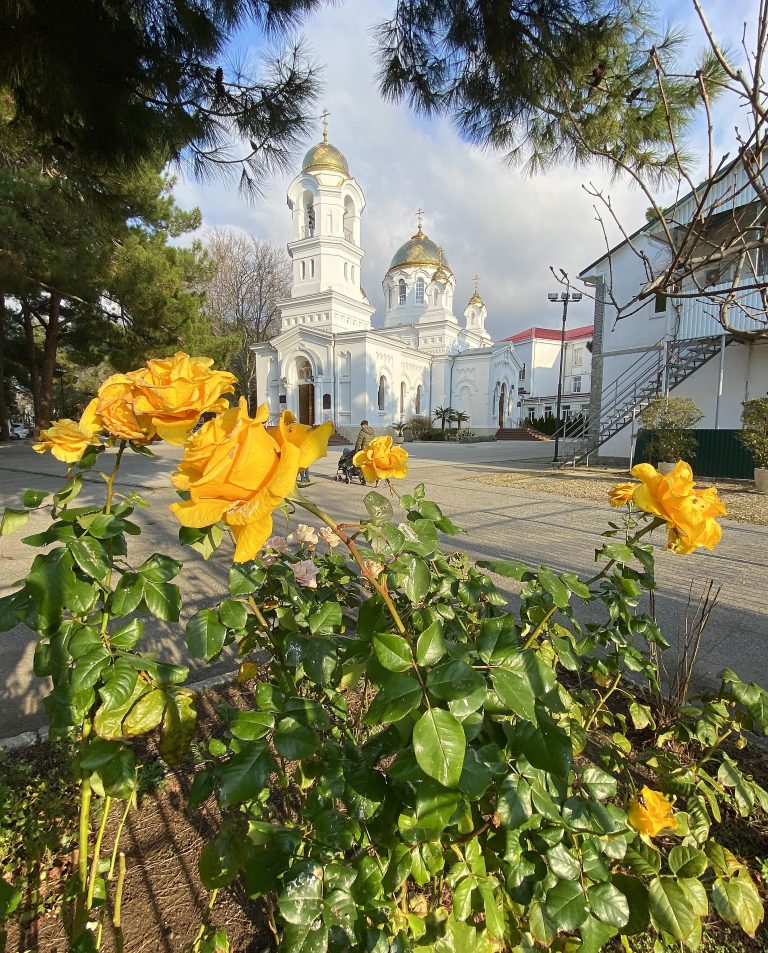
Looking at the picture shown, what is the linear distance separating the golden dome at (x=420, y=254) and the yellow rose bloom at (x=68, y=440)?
4621cm

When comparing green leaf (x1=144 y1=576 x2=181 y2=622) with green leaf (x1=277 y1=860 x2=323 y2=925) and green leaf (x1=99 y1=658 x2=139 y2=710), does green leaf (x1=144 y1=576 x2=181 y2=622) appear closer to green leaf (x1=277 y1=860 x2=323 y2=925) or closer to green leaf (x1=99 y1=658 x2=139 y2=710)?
green leaf (x1=99 y1=658 x2=139 y2=710)

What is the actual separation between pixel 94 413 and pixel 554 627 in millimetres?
1291

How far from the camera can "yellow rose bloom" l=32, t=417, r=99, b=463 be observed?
0.81 metres

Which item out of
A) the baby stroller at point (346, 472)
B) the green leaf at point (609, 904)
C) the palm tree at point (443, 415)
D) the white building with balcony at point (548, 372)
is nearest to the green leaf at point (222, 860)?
the green leaf at point (609, 904)

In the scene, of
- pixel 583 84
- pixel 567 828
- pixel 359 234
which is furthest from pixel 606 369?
pixel 359 234

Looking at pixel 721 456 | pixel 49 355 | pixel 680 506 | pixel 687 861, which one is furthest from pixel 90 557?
pixel 49 355

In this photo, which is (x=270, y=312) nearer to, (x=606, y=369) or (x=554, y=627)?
(x=606, y=369)

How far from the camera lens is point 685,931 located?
763 mm

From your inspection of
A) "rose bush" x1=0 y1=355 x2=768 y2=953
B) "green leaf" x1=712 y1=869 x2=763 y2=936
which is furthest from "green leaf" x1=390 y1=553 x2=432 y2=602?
"green leaf" x1=712 y1=869 x2=763 y2=936

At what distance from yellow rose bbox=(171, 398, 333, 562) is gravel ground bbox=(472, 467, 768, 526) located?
24.7 ft

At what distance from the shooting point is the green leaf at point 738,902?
34.2 inches

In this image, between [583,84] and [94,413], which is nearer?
[94,413]

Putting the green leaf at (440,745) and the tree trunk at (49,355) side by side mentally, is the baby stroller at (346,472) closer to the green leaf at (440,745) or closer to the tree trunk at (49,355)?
the green leaf at (440,745)

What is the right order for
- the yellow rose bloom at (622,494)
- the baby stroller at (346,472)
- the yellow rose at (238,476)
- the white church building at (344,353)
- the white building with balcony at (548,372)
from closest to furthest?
1. the yellow rose at (238,476)
2. the yellow rose bloom at (622,494)
3. the baby stroller at (346,472)
4. the white church building at (344,353)
5. the white building with balcony at (548,372)
